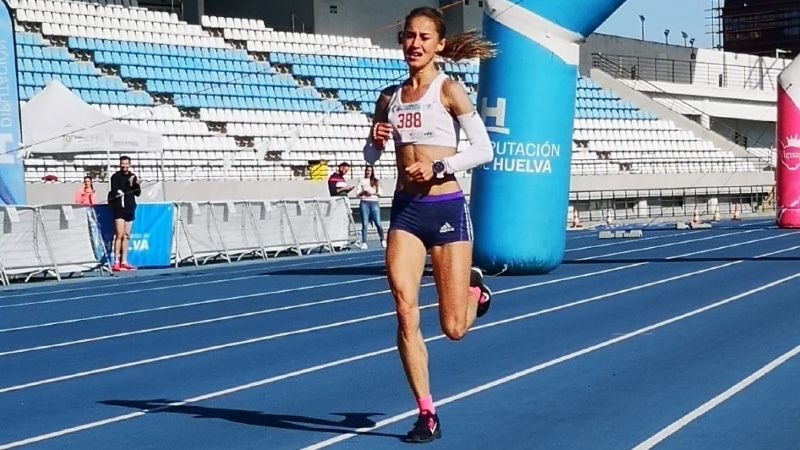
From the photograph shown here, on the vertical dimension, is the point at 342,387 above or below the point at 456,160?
below

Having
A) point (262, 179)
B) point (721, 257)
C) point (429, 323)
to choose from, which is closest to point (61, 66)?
point (262, 179)

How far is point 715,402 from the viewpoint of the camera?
7113 millimetres

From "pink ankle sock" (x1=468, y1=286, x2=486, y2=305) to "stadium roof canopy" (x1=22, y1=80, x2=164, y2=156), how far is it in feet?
47.8

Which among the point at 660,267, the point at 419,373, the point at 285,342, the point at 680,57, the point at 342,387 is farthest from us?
the point at 680,57

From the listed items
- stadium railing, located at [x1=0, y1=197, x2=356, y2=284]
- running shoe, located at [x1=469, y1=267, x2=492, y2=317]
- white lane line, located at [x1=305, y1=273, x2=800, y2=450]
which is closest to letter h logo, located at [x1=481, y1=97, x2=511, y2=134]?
white lane line, located at [x1=305, y1=273, x2=800, y2=450]

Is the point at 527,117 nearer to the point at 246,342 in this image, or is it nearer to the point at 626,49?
the point at 246,342

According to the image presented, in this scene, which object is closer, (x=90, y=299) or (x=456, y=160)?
(x=456, y=160)

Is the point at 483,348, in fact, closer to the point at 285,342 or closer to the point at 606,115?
the point at 285,342

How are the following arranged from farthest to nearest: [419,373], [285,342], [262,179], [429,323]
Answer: [262,179] < [429,323] < [285,342] < [419,373]

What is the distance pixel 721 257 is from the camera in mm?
19797

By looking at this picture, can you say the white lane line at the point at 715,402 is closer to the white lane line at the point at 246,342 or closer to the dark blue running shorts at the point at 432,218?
the dark blue running shorts at the point at 432,218

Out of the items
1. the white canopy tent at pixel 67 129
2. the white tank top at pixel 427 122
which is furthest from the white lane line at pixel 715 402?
the white canopy tent at pixel 67 129

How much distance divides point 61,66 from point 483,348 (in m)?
22.9

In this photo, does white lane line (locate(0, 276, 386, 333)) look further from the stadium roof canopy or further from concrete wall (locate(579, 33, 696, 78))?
concrete wall (locate(579, 33, 696, 78))
